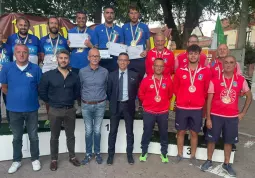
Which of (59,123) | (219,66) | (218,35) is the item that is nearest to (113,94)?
(59,123)

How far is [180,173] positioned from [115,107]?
1476mm

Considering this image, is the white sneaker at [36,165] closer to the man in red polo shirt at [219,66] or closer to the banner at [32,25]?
the man in red polo shirt at [219,66]

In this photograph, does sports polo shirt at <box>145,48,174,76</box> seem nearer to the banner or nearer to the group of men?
the group of men

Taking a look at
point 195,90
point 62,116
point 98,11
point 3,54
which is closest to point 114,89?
point 62,116

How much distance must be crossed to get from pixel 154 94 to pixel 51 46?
207 centimetres

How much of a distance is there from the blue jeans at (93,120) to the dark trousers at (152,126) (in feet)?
2.44

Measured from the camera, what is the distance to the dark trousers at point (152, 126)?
4133 millimetres

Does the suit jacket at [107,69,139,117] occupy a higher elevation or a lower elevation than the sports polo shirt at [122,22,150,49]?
lower

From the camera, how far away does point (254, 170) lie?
13.9 feet

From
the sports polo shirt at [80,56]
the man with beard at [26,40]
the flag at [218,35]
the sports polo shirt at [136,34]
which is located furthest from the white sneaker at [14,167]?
the flag at [218,35]

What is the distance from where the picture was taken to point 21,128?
12.5 feet

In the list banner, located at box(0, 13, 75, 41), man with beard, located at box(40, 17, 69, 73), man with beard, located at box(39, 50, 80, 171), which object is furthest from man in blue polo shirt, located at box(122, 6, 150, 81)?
banner, located at box(0, 13, 75, 41)

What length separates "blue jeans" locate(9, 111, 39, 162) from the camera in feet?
12.2

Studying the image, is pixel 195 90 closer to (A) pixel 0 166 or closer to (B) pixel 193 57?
(B) pixel 193 57
